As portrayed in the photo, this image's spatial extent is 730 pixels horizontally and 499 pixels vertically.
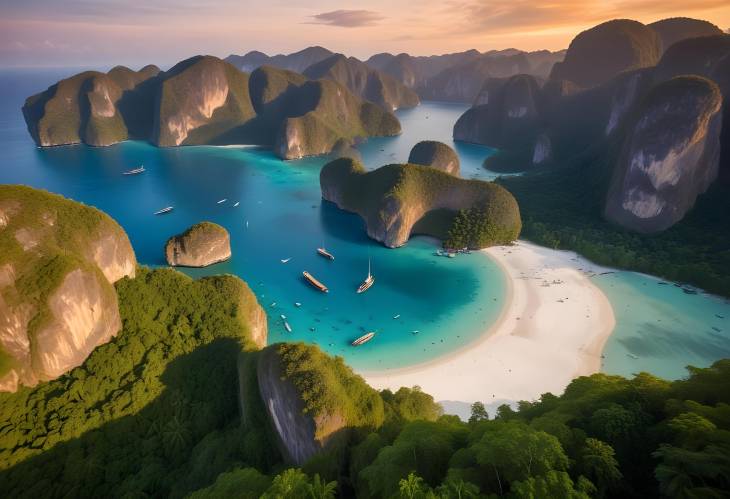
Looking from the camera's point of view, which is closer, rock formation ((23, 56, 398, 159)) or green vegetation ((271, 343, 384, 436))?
green vegetation ((271, 343, 384, 436))

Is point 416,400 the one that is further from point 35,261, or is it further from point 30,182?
point 30,182

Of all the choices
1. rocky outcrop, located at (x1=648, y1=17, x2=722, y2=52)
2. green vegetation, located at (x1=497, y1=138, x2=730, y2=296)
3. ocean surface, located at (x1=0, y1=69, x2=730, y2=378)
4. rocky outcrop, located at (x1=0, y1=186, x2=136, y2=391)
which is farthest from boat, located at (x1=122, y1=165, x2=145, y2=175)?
rocky outcrop, located at (x1=648, y1=17, x2=722, y2=52)

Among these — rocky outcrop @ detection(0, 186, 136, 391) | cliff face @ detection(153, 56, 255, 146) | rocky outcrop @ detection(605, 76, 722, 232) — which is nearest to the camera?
rocky outcrop @ detection(0, 186, 136, 391)

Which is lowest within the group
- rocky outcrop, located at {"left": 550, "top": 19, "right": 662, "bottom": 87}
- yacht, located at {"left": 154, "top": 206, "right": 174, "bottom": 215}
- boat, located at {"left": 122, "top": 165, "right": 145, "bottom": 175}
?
yacht, located at {"left": 154, "top": 206, "right": 174, "bottom": 215}

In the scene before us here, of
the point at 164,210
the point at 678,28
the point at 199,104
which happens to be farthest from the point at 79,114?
the point at 678,28

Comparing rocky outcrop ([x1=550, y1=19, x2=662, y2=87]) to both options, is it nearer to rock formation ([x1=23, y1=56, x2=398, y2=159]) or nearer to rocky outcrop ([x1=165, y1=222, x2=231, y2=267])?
rock formation ([x1=23, y1=56, x2=398, y2=159])

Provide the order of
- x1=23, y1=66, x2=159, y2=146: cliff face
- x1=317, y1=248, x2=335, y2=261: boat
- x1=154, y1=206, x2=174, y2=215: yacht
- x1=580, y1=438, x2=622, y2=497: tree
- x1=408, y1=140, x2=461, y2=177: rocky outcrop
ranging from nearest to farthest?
x1=580, y1=438, x2=622, y2=497: tree → x1=317, y1=248, x2=335, y2=261: boat → x1=154, y1=206, x2=174, y2=215: yacht → x1=408, y1=140, x2=461, y2=177: rocky outcrop → x1=23, y1=66, x2=159, y2=146: cliff face
